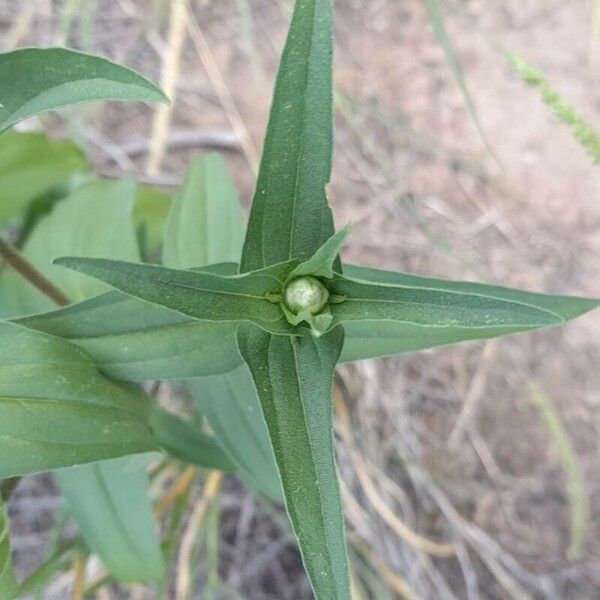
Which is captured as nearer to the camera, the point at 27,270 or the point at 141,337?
the point at 141,337

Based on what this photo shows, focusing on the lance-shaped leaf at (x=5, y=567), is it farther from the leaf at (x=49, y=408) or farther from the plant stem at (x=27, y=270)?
the plant stem at (x=27, y=270)

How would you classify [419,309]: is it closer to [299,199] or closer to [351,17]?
[299,199]

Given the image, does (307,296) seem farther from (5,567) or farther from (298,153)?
(5,567)

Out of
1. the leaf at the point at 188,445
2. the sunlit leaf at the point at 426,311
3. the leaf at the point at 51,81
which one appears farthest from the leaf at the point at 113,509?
the leaf at the point at 51,81

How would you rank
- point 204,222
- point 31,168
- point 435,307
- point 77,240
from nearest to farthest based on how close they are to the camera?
point 435,307
point 204,222
point 77,240
point 31,168

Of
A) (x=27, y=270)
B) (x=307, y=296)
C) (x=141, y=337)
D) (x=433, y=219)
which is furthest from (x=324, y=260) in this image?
(x=433, y=219)

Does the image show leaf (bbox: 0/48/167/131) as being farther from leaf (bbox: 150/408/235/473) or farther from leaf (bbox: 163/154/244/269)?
leaf (bbox: 150/408/235/473)
